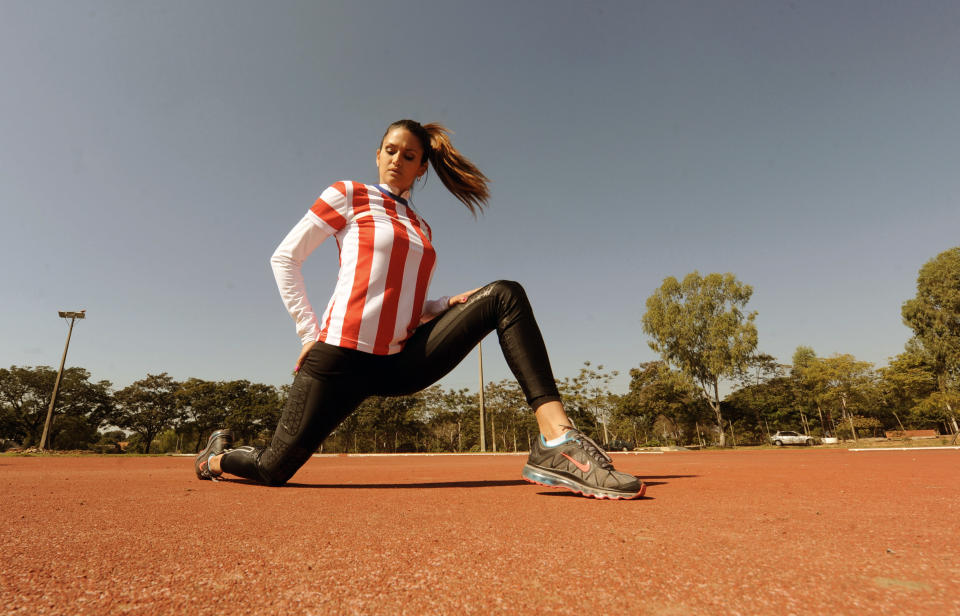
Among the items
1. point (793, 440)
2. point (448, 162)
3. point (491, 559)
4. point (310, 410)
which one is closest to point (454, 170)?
point (448, 162)

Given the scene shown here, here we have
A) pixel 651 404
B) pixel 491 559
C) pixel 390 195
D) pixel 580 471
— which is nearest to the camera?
pixel 491 559

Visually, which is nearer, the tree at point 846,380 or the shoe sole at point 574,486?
the shoe sole at point 574,486

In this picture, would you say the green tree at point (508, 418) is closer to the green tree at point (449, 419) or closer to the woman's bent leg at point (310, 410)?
the green tree at point (449, 419)

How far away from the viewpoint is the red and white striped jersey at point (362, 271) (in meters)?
2.23

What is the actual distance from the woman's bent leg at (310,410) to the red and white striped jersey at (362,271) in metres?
0.13

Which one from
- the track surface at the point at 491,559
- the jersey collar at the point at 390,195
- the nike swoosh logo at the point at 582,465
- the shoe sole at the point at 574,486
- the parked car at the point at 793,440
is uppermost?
the jersey collar at the point at 390,195

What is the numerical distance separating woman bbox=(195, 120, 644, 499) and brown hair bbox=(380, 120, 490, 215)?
50cm

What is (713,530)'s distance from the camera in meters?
1.19

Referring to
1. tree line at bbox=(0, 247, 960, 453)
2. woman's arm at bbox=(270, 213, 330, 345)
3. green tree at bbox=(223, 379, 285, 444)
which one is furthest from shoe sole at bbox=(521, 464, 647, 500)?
green tree at bbox=(223, 379, 285, 444)

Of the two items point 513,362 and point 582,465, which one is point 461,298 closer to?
point 513,362

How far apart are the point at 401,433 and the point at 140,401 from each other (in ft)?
65.6

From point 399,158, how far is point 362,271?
818 mm

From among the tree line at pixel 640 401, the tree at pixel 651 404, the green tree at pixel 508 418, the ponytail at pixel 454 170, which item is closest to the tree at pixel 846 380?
the tree line at pixel 640 401

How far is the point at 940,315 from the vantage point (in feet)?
96.6
